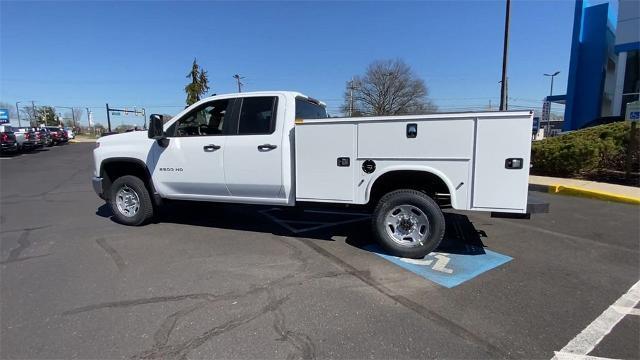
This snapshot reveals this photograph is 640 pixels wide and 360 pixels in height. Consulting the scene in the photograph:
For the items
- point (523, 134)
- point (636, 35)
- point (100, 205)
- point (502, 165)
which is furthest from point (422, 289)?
point (636, 35)

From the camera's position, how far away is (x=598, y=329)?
10.4 feet

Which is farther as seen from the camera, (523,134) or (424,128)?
(424,128)

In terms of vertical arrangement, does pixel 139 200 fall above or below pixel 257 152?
below

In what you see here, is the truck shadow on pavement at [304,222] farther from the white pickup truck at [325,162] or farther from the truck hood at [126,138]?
the truck hood at [126,138]

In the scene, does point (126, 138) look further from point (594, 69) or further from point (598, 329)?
point (594, 69)

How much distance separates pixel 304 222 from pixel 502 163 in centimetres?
346

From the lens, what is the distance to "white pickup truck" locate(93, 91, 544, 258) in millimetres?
4293

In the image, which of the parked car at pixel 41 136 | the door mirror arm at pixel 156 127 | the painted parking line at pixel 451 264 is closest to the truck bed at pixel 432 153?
the painted parking line at pixel 451 264

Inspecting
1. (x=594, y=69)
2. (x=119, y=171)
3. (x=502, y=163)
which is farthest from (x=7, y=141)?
(x=594, y=69)

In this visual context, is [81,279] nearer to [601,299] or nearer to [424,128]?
[424,128]

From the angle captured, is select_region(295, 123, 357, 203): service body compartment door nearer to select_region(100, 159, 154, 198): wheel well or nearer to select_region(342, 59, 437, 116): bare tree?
select_region(100, 159, 154, 198): wheel well

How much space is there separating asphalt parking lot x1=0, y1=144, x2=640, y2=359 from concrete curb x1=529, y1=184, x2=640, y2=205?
2.34 m

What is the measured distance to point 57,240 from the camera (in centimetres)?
579

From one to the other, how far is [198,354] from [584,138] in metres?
12.7
